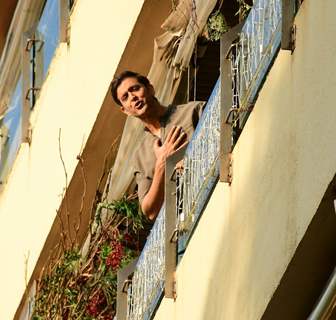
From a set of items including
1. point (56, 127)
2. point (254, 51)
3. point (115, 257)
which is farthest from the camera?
point (56, 127)

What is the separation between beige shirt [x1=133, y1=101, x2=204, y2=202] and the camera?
16875 millimetres

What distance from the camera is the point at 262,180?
45.7 ft

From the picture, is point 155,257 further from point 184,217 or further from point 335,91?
point 335,91

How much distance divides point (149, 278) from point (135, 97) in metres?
1.29

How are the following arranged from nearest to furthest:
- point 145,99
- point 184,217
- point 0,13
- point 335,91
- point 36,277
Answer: point 335,91
point 184,217
point 145,99
point 36,277
point 0,13

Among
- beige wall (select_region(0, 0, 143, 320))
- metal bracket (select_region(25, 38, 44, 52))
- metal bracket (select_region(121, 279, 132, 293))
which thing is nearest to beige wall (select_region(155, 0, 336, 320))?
metal bracket (select_region(121, 279, 132, 293))

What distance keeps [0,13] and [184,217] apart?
13.1 m

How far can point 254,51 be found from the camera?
14.6 metres

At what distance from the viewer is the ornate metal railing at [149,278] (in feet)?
54.4

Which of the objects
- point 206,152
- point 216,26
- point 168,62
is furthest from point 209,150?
point 168,62

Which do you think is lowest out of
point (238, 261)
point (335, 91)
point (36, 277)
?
point (36, 277)

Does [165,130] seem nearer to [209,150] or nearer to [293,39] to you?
[209,150]

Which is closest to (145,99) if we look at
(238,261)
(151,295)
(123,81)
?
(123,81)

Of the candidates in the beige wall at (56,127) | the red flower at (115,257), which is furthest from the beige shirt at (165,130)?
the beige wall at (56,127)
